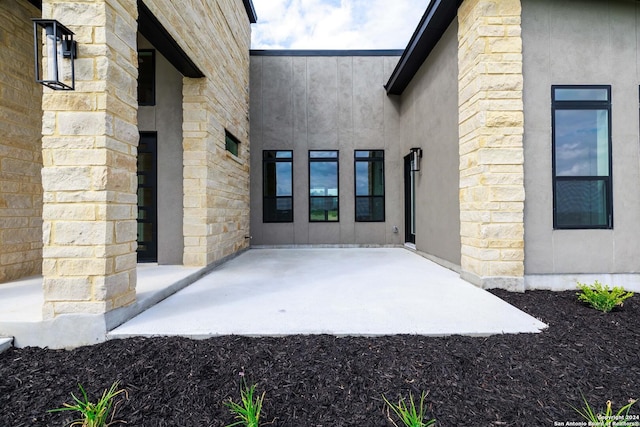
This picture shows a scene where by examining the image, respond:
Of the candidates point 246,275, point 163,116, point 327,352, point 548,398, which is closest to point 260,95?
point 163,116

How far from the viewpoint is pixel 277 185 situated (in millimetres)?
8172

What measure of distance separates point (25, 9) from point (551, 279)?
7.66m

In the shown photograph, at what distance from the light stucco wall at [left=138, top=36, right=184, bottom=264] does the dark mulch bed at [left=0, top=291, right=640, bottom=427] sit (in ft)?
9.21

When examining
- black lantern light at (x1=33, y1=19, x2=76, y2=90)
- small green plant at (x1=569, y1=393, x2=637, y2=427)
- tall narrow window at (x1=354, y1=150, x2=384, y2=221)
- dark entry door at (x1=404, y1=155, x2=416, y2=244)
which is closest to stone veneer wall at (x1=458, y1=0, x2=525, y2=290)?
small green plant at (x1=569, y1=393, x2=637, y2=427)

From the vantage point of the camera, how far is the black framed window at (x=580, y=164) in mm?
3840

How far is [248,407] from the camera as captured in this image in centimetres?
150

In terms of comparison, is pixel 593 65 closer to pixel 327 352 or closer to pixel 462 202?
pixel 462 202

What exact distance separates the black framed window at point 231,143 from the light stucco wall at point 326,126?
1.22m

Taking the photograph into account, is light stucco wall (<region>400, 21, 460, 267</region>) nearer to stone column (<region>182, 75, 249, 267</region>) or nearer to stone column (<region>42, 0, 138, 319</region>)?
stone column (<region>182, 75, 249, 267</region>)

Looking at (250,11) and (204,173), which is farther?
(250,11)

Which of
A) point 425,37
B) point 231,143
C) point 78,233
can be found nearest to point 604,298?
point 425,37

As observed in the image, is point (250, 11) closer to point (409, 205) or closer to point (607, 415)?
point (409, 205)

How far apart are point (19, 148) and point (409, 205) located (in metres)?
7.43

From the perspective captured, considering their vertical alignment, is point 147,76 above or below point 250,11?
below
